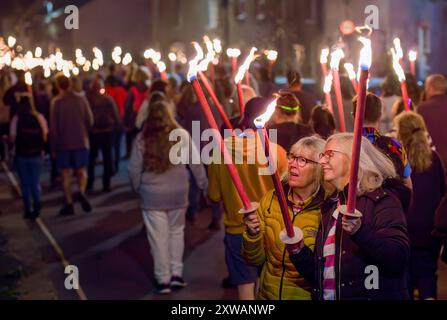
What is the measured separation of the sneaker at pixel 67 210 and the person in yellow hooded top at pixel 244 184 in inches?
230

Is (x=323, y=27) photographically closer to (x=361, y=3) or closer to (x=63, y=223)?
(x=361, y=3)

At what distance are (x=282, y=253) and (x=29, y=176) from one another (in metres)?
8.19

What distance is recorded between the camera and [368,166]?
178 inches

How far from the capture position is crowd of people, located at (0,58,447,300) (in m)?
4.41

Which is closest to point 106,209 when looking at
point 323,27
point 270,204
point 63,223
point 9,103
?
point 63,223

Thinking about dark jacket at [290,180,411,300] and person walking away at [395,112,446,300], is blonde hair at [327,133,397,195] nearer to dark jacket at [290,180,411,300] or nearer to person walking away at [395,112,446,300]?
dark jacket at [290,180,411,300]

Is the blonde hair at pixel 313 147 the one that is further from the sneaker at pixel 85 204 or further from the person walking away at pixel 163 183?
the sneaker at pixel 85 204

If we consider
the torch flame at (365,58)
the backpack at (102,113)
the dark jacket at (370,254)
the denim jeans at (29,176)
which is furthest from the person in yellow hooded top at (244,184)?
the backpack at (102,113)

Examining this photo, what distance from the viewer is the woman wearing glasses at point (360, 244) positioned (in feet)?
14.1

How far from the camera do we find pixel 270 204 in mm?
5082

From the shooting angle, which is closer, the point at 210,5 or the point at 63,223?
the point at 63,223

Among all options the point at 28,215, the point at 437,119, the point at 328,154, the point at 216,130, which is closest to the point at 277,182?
the point at 216,130

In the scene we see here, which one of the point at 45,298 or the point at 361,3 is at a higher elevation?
the point at 361,3
